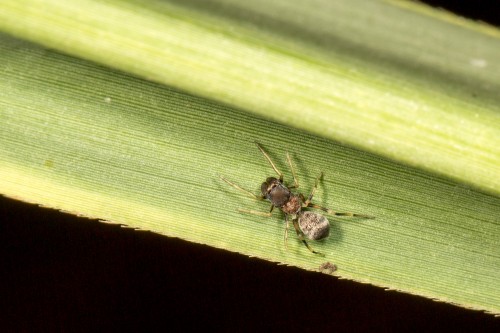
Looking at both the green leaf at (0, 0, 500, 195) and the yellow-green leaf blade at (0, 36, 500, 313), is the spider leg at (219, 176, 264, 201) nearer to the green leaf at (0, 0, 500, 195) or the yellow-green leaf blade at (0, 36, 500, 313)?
the yellow-green leaf blade at (0, 36, 500, 313)

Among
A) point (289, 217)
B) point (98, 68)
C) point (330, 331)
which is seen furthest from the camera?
point (330, 331)

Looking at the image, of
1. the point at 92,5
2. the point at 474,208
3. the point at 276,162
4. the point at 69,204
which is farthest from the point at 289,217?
the point at 92,5

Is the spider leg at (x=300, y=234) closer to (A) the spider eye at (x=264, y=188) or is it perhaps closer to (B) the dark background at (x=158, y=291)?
(A) the spider eye at (x=264, y=188)

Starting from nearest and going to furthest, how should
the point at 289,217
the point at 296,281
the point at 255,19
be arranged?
the point at 255,19, the point at 289,217, the point at 296,281

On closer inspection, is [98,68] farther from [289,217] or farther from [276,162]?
[289,217]

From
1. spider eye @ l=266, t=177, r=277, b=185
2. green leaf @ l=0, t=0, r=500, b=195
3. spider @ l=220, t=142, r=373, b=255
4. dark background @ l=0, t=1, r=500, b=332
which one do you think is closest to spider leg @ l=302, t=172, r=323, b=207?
spider @ l=220, t=142, r=373, b=255

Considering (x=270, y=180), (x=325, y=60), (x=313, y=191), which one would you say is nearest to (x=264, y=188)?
(x=270, y=180)

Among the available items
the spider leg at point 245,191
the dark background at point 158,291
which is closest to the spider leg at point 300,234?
the spider leg at point 245,191

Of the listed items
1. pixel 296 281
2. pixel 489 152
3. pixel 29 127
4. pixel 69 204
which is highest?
pixel 489 152
